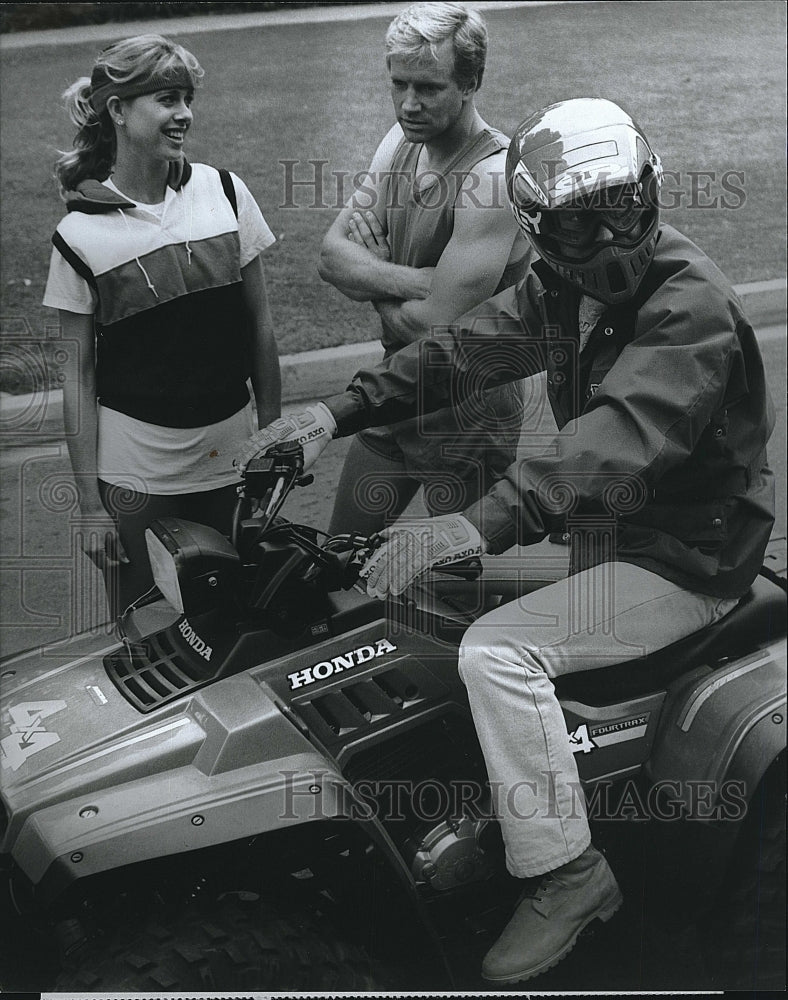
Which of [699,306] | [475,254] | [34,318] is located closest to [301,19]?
[475,254]

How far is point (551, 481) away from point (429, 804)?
748 millimetres

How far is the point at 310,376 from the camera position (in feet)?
9.16

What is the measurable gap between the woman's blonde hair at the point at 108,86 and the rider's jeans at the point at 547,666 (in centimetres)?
137

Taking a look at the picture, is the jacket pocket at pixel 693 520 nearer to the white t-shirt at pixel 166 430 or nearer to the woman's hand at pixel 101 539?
the white t-shirt at pixel 166 430

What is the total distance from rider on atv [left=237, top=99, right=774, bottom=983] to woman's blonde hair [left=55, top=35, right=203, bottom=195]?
2.64 feet

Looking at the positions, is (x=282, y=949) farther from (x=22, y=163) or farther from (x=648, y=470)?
(x=22, y=163)

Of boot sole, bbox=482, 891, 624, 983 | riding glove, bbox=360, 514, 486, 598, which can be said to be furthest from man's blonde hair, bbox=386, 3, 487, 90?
boot sole, bbox=482, 891, 624, 983

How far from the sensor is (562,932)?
226 centimetres

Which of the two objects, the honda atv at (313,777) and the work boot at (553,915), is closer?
the honda atv at (313,777)

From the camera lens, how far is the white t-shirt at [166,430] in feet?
8.21

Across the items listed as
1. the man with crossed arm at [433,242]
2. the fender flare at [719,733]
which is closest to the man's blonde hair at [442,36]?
the man with crossed arm at [433,242]

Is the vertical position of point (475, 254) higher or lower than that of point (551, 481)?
higher

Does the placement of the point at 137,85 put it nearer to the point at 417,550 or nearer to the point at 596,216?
the point at 596,216

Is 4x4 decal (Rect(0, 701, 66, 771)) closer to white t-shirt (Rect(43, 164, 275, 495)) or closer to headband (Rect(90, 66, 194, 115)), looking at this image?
white t-shirt (Rect(43, 164, 275, 495))
